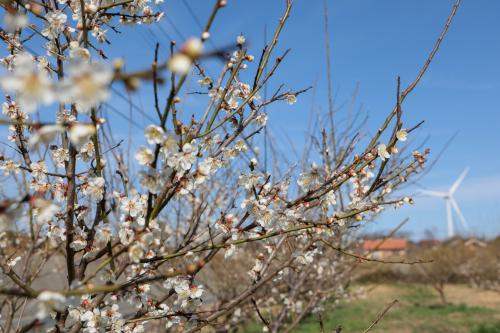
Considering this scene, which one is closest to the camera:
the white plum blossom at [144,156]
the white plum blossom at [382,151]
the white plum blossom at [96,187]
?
the white plum blossom at [144,156]

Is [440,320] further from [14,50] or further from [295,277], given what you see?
[14,50]

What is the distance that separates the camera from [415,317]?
1468 centimetres

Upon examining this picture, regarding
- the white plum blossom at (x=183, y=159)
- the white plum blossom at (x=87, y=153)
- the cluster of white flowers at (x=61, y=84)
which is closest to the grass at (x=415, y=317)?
the white plum blossom at (x=87, y=153)

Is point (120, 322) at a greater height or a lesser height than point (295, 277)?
lesser

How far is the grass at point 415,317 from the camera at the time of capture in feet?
40.3

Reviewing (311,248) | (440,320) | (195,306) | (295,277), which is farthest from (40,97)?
(440,320)

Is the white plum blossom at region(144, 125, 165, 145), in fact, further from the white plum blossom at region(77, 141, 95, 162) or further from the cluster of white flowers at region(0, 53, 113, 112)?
the white plum blossom at region(77, 141, 95, 162)

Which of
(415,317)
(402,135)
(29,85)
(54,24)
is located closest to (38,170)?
(54,24)

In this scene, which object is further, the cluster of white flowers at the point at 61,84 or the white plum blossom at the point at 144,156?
the white plum blossom at the point at 144,156

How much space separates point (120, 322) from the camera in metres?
2.05

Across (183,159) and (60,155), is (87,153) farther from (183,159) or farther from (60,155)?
(183,159)

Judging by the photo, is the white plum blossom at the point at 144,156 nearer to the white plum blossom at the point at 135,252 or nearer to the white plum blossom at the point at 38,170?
the white plum blossom at the point at 135,252

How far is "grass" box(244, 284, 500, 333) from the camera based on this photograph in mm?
12273

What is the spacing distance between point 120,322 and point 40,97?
1.39 m
